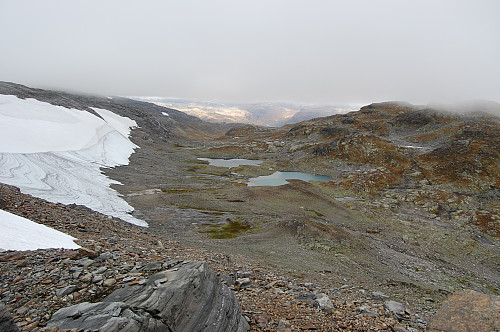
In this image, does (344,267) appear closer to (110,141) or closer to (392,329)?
(392,329)

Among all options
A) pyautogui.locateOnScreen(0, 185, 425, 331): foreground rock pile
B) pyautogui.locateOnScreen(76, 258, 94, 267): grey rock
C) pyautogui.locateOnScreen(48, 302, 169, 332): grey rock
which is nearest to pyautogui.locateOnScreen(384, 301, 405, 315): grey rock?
pyautogui.locateOnScreen(0, 185, 425, 331): foreground rock pile

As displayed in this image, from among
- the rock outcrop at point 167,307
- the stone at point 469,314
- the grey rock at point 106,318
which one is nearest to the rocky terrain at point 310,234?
the grey rock at point 106,318

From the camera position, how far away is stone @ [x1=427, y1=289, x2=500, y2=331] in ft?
37.9

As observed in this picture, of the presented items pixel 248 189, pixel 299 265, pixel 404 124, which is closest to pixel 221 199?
pixel 248 189

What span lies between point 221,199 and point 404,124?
5745 inches

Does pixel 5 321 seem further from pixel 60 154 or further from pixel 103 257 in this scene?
pixel 60 154

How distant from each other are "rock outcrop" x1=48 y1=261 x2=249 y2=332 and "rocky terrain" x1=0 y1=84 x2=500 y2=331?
1068mm

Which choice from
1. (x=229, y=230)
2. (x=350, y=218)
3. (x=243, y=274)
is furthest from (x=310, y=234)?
(x=243, y=274)

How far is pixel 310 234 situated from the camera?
4241cm

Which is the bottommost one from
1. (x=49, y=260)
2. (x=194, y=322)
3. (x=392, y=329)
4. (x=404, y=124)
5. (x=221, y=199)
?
(x=221, y=199)

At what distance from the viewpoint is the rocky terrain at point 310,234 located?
1321cm

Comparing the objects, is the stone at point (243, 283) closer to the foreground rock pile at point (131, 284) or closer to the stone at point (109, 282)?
the foreground rock pile at point (131, 284)

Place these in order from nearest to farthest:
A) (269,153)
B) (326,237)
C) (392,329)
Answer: (392,329)
(326,237)
(269,153)

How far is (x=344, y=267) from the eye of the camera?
1314 inches
